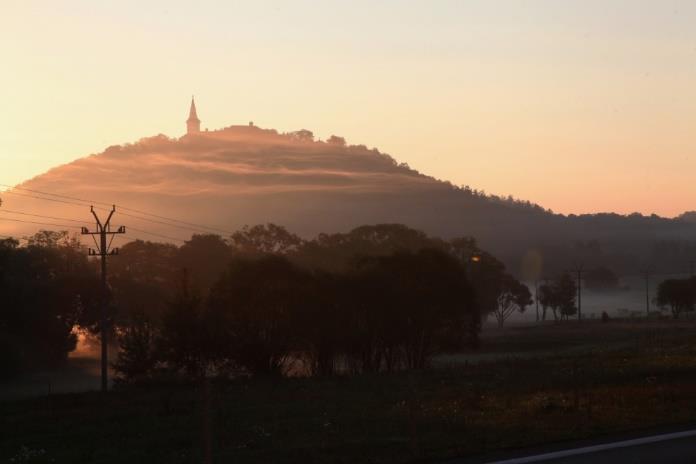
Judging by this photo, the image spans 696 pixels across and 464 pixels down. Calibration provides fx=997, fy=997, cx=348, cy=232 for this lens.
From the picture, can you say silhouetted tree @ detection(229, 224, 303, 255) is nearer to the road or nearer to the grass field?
the grass field

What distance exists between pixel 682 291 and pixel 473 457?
128653 mm

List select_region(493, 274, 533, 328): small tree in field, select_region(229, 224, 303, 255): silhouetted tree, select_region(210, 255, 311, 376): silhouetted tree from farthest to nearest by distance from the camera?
select_region(493, 274, 533, 328): small tree in field, select_region(229, 224, 303, 255): silhouetted tree, select_region(210, 255, 311, 376): silhouetted tree

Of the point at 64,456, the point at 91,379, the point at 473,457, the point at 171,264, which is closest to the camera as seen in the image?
the point at 473,457

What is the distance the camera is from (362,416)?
2931 centimetres

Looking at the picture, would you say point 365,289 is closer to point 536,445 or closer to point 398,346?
point 398,346

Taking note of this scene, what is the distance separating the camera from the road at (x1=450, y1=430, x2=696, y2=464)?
63.1ft

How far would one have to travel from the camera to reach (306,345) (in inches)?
2405

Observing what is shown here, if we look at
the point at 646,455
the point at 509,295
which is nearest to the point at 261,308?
the point at 646,455

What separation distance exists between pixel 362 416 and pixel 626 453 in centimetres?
1066

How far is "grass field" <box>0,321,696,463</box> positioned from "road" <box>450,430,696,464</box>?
4.88 ft

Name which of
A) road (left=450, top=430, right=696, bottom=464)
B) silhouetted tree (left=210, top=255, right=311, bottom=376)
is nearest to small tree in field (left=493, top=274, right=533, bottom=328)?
silhouetted tree (left=210, top=255, right=311, bottom=376)

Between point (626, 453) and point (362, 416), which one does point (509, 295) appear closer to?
point (362, 416)

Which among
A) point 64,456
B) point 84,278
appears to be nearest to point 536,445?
point 64,456

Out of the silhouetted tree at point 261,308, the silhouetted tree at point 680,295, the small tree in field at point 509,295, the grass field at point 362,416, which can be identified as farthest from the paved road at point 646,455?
the small tree in field at point 509,295
